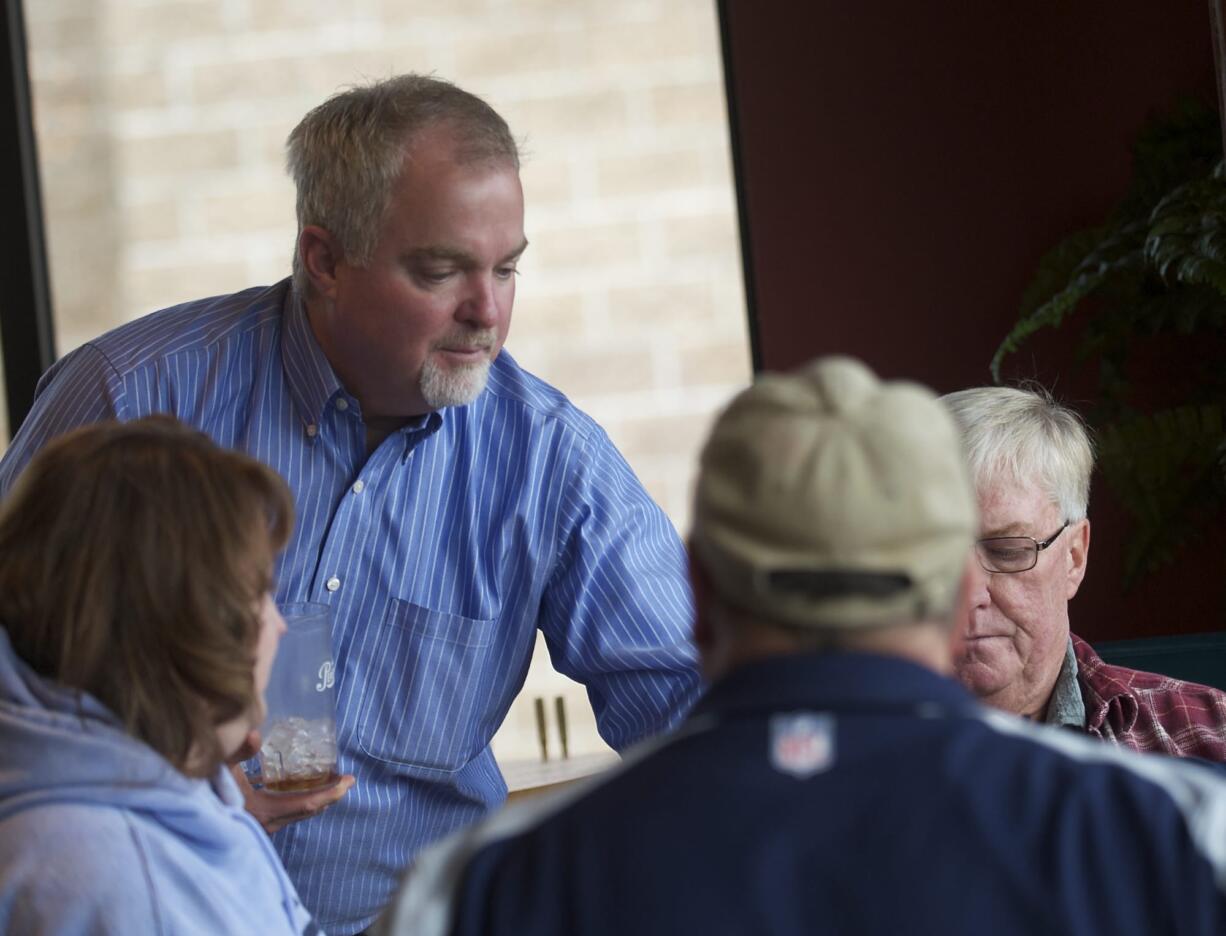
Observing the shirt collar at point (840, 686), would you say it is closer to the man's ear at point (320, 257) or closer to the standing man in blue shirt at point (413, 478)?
the standing man in blue shirt at point (413, 478)

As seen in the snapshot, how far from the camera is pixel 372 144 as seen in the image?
218cm

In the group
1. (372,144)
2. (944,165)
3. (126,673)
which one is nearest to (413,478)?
(372,144)

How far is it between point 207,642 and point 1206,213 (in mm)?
2187

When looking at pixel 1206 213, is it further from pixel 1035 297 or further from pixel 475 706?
pixel 475 706

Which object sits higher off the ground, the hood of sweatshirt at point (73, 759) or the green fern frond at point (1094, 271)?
the green fern frond at point (1094, 271)

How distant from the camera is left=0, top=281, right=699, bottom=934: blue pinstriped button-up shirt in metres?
2.13

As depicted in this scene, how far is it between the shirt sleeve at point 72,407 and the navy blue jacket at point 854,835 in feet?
4.50

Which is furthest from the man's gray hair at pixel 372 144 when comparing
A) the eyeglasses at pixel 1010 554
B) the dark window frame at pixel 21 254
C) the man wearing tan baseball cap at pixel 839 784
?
the dark window frame at pixel 21 254

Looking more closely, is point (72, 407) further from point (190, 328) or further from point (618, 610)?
point (618, 610)

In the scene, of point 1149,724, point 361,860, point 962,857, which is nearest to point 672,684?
point 361,860

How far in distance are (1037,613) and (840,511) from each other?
4.44ft

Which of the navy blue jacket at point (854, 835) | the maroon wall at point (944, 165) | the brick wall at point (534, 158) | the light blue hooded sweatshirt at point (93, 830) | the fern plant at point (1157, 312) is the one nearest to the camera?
the navy blue jacket at point (854, 835)

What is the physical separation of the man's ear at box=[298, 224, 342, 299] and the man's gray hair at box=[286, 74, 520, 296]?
0.04 ft

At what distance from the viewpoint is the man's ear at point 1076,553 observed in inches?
88.2
